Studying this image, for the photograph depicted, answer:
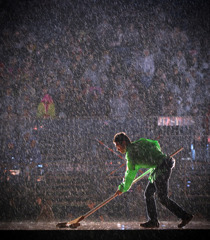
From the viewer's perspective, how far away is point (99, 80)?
11719mm

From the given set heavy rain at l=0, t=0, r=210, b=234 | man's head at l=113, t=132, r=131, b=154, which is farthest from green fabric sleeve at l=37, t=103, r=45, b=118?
man's head at l=113, t=132, r=131, b=154

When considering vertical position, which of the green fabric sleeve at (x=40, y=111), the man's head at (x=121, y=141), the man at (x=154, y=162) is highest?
the green fabric sleeve at (x=40, y=111)

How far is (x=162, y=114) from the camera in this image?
11234mm

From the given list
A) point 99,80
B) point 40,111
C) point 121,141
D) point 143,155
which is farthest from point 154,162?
point 99,80

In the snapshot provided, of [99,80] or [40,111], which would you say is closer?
[40,111]

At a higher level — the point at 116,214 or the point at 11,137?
the point at 11,137

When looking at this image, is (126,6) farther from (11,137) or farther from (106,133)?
(11,137)

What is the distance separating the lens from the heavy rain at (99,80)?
1117 centimetres

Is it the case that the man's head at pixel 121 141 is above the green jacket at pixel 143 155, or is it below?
above

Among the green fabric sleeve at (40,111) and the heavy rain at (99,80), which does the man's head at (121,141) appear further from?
the green fabric sleeve at (40,111)

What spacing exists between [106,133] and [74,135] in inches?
51.1

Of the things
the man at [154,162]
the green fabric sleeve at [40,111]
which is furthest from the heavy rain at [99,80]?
the man at [154,162]

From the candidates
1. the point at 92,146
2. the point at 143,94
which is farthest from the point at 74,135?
the point at 143,94

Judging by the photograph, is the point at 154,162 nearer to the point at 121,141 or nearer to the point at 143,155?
the point at 143,155
